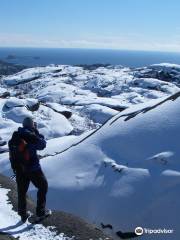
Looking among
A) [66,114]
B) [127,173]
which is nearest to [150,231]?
[127,173]

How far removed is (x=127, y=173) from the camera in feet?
54.8

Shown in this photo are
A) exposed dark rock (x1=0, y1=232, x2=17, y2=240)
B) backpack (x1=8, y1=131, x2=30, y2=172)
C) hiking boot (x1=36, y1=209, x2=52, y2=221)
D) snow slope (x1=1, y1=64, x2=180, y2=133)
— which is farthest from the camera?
snow slope (x1=1, y1=64, x2=180, y2=133)

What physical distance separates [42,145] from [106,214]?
6.49 m

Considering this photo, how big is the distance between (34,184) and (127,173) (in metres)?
6.74

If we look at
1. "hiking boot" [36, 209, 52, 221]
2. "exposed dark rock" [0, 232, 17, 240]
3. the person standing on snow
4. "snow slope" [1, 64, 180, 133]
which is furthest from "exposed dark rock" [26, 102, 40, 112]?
"exposed dark rock" [0, 232, 17, 240]

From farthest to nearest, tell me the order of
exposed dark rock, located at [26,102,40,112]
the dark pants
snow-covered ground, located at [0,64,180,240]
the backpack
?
exposed dark rock, located at [26,102,40,112]
snow-covered ground, located at [0,64,180,240]
the dark pants
the backpack

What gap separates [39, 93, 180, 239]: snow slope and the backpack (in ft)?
17.1

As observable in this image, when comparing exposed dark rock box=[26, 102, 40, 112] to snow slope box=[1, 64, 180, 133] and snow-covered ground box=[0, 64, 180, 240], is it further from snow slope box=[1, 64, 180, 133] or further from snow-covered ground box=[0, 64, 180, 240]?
snow-covered ground box=[0, 64, 180, 240]

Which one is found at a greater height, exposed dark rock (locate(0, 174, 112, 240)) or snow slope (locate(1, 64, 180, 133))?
exposed dark rock (locate(0, 174, 112, 240))

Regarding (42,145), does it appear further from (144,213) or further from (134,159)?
(134,159)

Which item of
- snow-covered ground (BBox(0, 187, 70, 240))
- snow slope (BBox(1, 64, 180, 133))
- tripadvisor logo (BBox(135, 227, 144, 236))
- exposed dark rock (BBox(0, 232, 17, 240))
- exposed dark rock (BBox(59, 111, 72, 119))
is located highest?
exposed dark rock (BBox(0, 232, 17, 240))

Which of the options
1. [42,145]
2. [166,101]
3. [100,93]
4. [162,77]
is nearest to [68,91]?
[100,93]

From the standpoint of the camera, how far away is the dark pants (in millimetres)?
10383

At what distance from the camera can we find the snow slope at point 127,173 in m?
15.1
